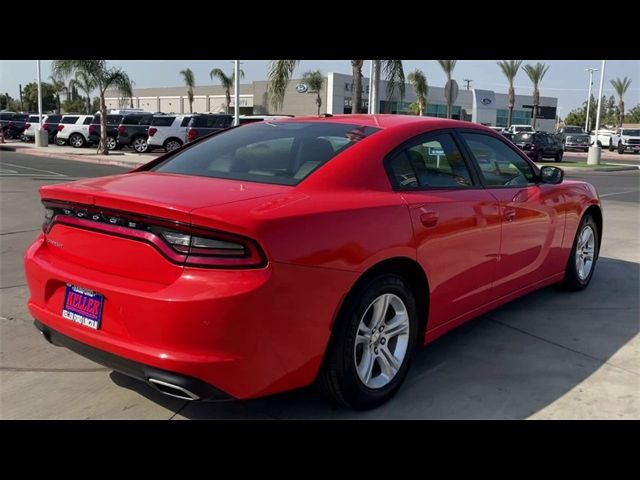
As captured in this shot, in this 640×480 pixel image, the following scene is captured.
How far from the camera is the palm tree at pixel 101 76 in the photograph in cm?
2483

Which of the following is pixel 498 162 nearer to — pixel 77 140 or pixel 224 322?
pixel 224 322

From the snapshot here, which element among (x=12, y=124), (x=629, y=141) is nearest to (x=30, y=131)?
(x=12, y=124)

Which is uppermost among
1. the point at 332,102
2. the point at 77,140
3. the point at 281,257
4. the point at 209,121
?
the point at 332,102

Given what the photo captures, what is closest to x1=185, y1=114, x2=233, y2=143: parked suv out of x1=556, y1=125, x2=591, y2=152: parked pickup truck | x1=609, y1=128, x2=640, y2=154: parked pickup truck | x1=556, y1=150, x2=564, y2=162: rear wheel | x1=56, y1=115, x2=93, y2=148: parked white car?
x1=56, y1=115, x2=93, y2=148: parked white car

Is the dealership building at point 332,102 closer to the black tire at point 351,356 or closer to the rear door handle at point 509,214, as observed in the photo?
the rear door handle at point 509,214

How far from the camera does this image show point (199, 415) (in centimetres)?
330

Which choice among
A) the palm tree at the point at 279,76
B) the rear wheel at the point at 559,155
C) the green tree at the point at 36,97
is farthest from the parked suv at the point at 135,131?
the green tree at the point at 36,97

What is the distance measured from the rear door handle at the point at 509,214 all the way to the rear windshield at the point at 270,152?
121cm

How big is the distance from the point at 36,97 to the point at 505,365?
304 feet

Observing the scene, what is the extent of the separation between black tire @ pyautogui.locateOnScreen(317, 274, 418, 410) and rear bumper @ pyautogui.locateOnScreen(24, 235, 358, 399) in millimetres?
110

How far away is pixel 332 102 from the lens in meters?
52.8

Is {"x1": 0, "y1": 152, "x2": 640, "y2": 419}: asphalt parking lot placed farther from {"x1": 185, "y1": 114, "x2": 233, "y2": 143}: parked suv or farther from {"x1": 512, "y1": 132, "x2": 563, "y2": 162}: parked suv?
{"x1": 512, "y1": 132, "x2": 563, "y2": 162}: parked suv
